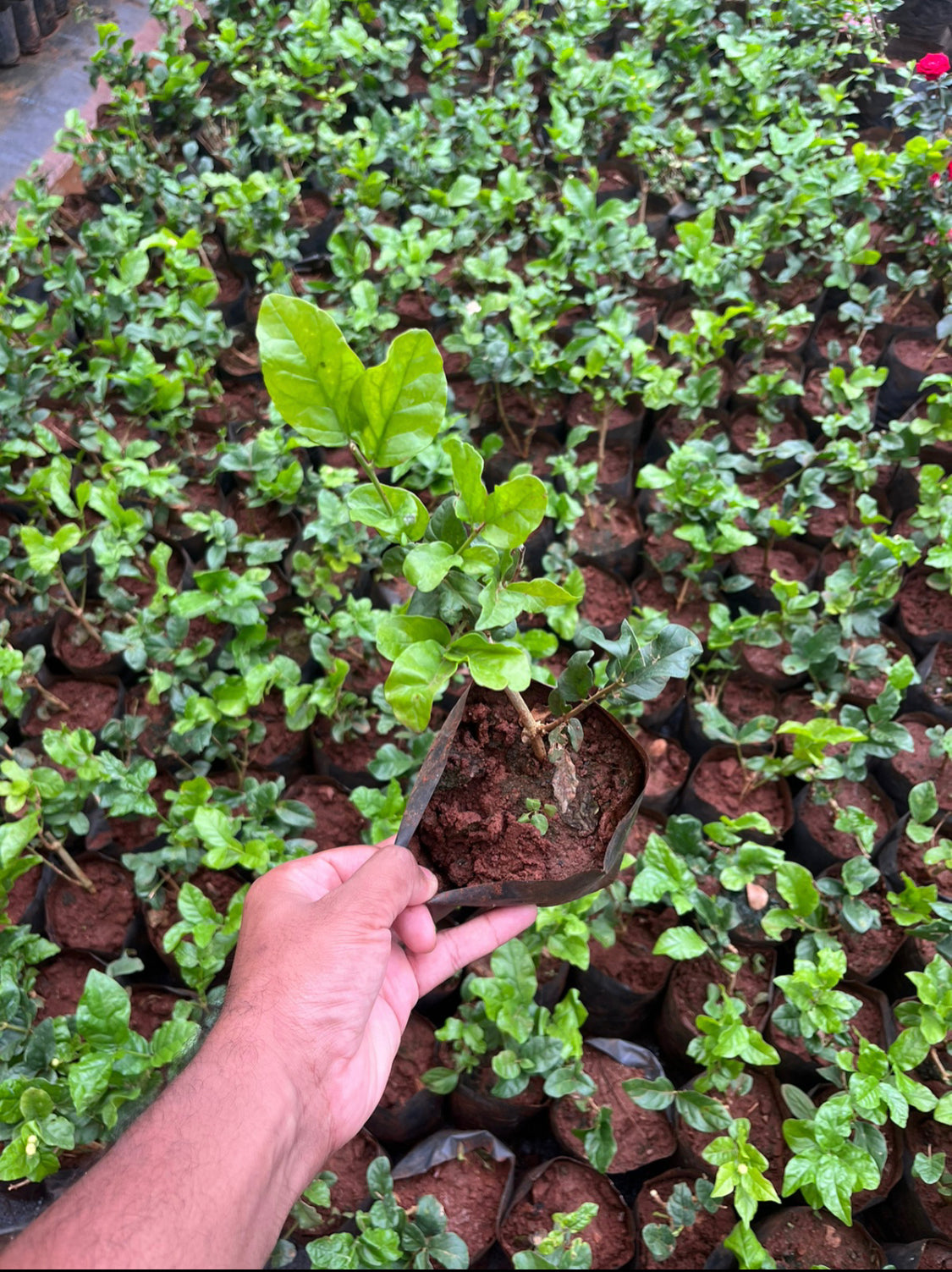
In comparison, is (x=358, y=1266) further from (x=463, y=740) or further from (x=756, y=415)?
(x=756, y=415)

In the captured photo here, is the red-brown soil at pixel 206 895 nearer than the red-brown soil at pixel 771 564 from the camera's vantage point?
Yes

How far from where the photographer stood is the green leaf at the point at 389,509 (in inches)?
36.6

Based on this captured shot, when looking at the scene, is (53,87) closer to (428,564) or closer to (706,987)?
(428,564)

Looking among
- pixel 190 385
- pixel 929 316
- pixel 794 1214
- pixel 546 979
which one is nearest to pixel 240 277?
pixel 190 385

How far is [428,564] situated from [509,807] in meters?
0.46

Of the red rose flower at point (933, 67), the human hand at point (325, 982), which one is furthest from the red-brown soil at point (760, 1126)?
the red rose flower at point (933, 67)

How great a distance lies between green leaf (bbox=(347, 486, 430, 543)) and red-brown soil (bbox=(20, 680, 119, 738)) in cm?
153

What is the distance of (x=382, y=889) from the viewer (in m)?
1.08

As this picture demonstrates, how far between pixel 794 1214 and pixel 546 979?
0.58 meters

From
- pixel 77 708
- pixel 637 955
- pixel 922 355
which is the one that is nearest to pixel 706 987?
pixel 637 955

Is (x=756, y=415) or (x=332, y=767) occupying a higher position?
(x=756, y=415)

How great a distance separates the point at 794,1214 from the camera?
5.08 feet

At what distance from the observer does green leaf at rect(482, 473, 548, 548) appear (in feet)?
2.84

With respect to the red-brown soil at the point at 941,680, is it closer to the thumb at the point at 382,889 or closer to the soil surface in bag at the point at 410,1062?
the soil surface in bag at the point at 410,1062
